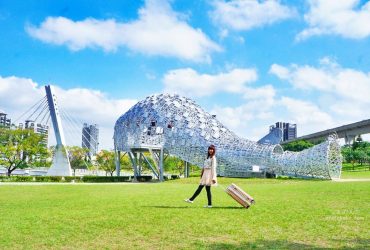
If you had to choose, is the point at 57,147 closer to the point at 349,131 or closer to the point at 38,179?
the point at 38,179

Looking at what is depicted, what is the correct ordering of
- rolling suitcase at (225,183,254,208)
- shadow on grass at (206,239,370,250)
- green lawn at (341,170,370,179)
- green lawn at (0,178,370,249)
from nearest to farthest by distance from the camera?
1. shadow on grass at (206,239,370,250)
2. green lawn at (0,178,370,249)
3. rolling suitcase at (225,183,254,208)
4. green lawn at (341,170,370,179)

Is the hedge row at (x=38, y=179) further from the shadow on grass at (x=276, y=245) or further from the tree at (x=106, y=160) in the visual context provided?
the tree at (x=106, y=160)

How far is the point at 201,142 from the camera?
Result: 1630 inches

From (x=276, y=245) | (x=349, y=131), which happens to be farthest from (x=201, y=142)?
(x=349, y=131)

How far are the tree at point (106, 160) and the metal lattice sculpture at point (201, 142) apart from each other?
3510cm

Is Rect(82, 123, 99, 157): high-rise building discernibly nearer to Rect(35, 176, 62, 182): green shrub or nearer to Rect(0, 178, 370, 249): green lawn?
Rect(35, 176, 62, 182): green shrub

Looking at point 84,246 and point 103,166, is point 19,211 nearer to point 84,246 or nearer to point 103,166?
point 84,246

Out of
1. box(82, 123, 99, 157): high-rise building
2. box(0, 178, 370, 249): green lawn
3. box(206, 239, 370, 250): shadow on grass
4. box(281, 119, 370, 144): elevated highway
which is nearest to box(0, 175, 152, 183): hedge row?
box(82, 123, 99, 157): high-rise building

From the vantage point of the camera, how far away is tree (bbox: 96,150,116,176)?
80.6 meters

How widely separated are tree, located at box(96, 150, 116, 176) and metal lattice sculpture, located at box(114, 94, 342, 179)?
35.1 m

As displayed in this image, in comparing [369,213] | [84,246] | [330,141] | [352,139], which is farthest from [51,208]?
[352,139]

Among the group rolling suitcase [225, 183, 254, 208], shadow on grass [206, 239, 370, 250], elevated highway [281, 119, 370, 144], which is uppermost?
elevated highway [281, 119, 370, 144]

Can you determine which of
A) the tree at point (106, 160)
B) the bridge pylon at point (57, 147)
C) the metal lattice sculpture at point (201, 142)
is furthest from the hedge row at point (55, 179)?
the tree at point (106, 160)

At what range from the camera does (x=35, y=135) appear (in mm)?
52250
